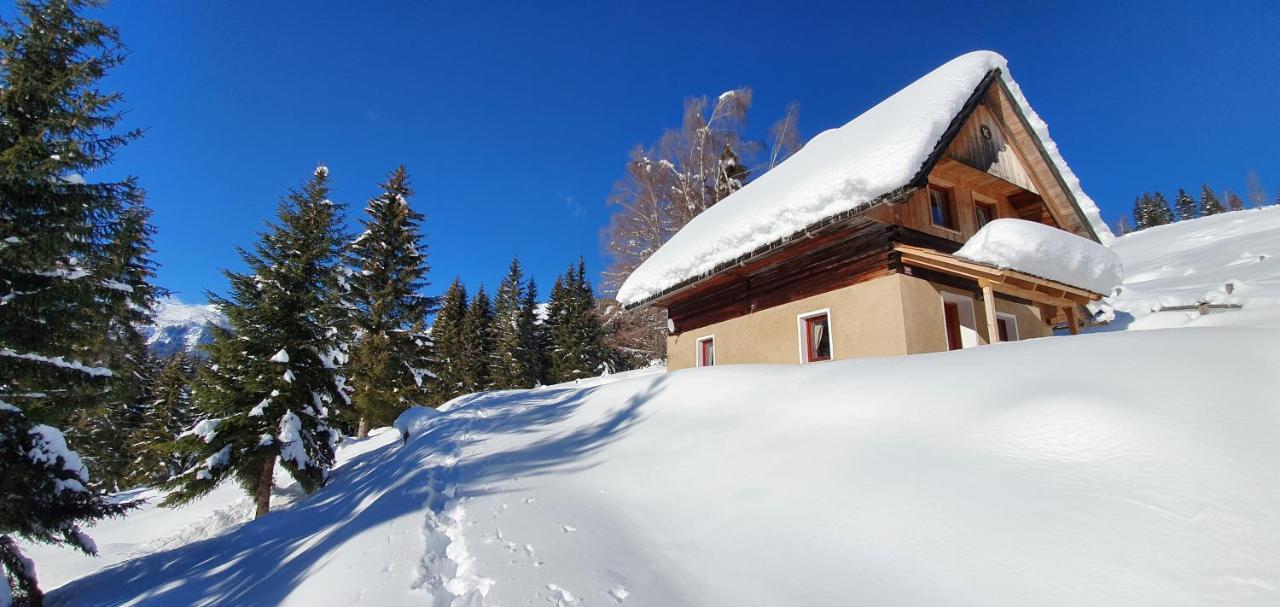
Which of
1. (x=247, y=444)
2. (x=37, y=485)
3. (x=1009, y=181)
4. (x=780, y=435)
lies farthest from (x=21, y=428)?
(x=1009, y=181)

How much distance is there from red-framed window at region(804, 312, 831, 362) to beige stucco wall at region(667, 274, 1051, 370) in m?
0.19

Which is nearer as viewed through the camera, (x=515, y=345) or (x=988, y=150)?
(x=988, y=150)

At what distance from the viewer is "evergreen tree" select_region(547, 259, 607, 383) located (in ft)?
110

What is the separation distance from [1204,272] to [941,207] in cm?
1663

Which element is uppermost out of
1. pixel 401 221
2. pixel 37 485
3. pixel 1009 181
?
pixel 401 221

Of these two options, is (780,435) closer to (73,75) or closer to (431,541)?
(431,541)

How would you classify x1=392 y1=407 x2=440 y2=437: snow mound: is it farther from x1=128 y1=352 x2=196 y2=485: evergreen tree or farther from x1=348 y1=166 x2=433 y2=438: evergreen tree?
x1=128 y1=352 x2=196 y2=485: evergreen tree

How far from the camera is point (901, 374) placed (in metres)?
4.77

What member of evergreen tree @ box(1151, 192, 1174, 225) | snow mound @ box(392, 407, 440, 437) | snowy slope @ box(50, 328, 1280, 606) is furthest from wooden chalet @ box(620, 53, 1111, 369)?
evergreen tree @ box(1151, 192, 1174, 225)

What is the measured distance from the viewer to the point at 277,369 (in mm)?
11828

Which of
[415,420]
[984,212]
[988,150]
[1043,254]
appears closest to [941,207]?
[988,150]

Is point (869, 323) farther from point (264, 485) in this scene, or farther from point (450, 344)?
point (450, 344)

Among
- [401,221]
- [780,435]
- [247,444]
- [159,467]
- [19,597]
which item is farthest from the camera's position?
[159,467]

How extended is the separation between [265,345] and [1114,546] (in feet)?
48.9
